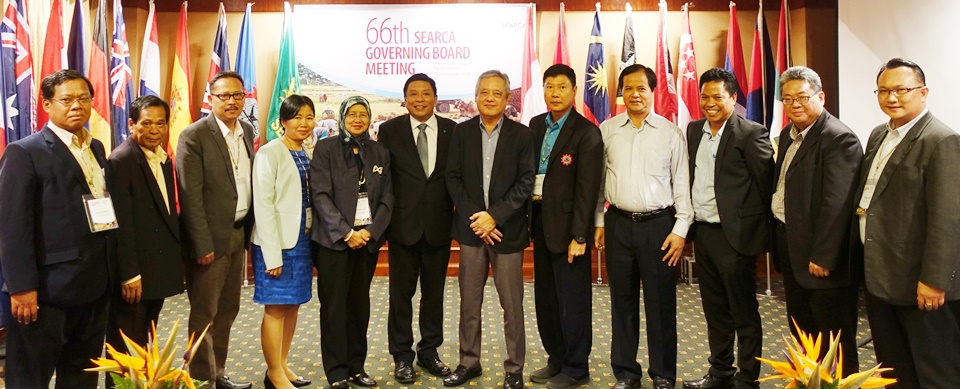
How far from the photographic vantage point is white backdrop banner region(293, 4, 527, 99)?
5.99m

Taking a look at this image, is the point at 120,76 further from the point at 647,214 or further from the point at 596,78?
the point at 647,214

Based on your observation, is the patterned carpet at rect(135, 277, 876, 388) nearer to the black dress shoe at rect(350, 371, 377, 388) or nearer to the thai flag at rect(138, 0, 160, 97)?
the black dress shoe at rect(350, 371, 377, 388)

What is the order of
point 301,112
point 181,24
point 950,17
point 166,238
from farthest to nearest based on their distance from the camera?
point 181,24, point 950,17, point 301,112, point 166,238

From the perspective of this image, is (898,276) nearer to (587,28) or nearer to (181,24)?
(587,28)

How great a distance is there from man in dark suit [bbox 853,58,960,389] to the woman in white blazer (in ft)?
7.73

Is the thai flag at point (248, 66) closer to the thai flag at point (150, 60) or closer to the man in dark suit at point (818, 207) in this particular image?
the thai flag at point (150, 60)

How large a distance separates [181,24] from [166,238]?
3772 mm

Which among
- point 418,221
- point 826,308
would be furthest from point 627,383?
point 418,221

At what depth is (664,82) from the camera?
19.0ft

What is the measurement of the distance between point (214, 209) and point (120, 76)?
3.02 m

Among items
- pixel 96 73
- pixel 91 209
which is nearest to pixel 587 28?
pixel 96 73

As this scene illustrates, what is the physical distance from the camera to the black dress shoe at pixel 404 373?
3.31 metres

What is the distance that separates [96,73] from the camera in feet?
15.8

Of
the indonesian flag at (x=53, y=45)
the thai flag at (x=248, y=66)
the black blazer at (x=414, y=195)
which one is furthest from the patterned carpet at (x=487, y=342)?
the indonesian flag at (x=53, y=45)
